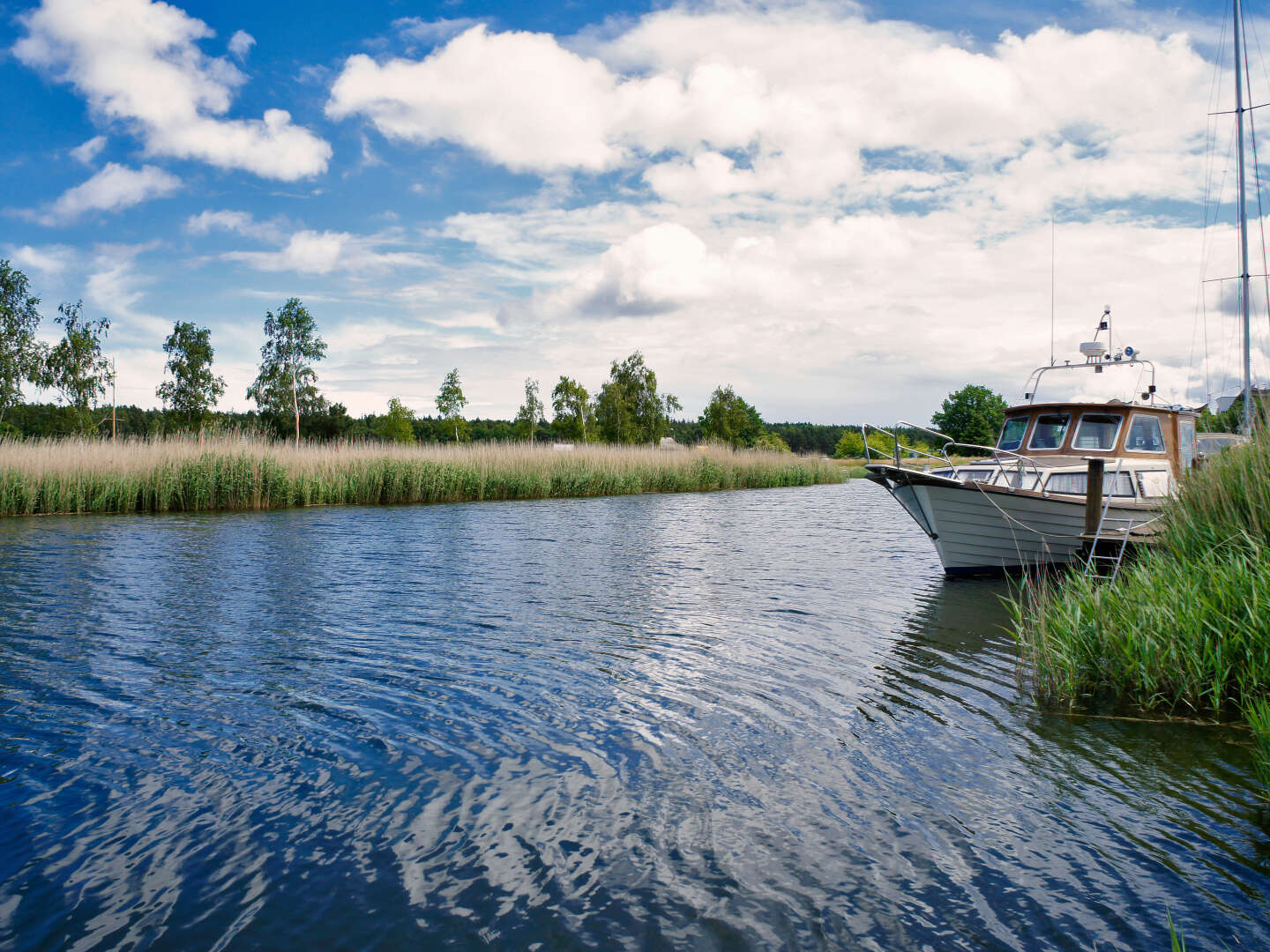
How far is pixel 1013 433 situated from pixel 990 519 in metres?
3.73

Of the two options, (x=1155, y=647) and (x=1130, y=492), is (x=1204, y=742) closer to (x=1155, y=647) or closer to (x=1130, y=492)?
(x=1155, y=647)

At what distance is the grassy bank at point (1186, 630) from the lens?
4953 mm

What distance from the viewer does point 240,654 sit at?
21.5 ft

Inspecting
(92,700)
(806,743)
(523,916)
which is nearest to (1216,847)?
(806,743)

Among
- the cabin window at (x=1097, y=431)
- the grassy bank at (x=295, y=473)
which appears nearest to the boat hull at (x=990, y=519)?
the cabin window at (x=1097, y=431)

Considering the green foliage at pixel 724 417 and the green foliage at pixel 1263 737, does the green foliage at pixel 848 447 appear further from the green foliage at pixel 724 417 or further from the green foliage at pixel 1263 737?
the green foliage at pixel 1263 737

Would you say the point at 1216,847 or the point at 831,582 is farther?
the point at 831,582

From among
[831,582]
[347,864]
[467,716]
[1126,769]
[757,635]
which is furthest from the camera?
[831,582]

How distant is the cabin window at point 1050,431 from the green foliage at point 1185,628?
22.8ft

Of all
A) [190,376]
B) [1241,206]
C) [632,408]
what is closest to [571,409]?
[632,408]

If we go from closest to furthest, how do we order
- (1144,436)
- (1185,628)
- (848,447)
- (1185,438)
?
(1185,628) < (1144,436) < (1185,438) < (848,447)

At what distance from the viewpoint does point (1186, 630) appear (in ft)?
16.9

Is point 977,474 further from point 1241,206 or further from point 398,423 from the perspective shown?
point 398,423

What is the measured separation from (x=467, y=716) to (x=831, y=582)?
21.8ft
